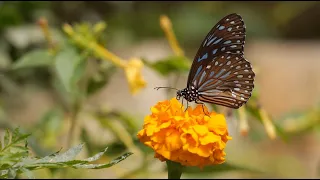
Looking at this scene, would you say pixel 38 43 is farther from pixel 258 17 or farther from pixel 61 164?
pixel 258 17

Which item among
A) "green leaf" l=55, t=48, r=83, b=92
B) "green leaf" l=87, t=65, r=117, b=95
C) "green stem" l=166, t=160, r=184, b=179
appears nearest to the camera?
"green stem" l=166, t=160, r=184, b=179

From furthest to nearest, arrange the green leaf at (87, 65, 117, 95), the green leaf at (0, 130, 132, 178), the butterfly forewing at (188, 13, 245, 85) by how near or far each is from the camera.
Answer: the green leaf at (87, 65, 117, 95) < the butterfly forewing at (188, 13, 245, 85) < the green leaf at (0, 130, 132, 178)

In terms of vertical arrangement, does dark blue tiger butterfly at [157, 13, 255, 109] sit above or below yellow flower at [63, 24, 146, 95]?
below

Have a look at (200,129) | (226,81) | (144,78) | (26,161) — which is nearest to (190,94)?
(226,81)

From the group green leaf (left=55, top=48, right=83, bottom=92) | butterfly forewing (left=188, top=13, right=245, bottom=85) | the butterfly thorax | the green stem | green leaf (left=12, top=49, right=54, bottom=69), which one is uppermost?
green leaf (left=12, top=49, right=54, bottom=69)

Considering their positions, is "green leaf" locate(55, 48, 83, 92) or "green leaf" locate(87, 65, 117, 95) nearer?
"green leaf" locate(55, 48, 83, 92)

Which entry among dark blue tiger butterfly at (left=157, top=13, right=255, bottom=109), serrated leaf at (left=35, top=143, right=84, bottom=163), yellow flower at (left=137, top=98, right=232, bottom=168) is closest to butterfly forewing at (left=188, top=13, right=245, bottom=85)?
dark blue tiger butterfly at (left=157, top=13, right=255, bottom=109)

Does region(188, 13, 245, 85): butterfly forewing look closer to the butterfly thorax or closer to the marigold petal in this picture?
the butterfly thorax
